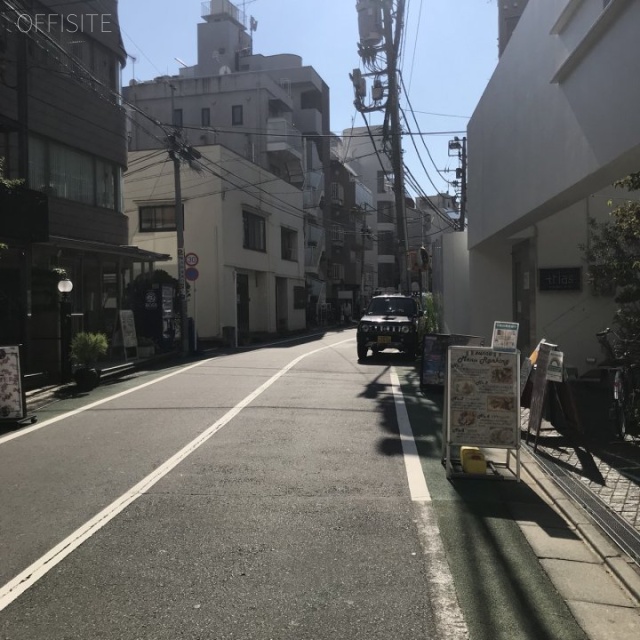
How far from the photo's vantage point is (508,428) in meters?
6.52

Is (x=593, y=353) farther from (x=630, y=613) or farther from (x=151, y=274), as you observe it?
(x=151, y=274)

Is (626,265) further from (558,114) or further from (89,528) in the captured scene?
(89,528)

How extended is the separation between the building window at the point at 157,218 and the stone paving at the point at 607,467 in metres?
23.3

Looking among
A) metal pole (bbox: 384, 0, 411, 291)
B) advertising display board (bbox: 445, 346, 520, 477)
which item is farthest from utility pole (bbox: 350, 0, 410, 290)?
advertising display board (bbox: 445, 346, 520, 477)

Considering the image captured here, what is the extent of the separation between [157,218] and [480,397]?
25.1 meters

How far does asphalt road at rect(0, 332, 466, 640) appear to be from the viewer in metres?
3.56

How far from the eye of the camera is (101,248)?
56.2 ft

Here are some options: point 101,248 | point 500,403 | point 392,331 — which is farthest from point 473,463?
point 101,248

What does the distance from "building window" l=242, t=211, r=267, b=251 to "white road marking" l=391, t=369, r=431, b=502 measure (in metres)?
22.4

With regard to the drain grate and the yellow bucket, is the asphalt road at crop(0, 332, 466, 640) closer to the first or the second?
the yellow bucket

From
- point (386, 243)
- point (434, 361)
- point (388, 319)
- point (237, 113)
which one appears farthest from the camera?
point (386, 243)

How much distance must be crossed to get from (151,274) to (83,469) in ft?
53.7

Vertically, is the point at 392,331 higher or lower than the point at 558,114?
lower

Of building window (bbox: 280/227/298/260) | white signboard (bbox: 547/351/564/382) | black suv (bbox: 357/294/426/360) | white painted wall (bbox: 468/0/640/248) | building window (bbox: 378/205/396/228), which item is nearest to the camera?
white painted wall (bbox: 468/0/640/248)
